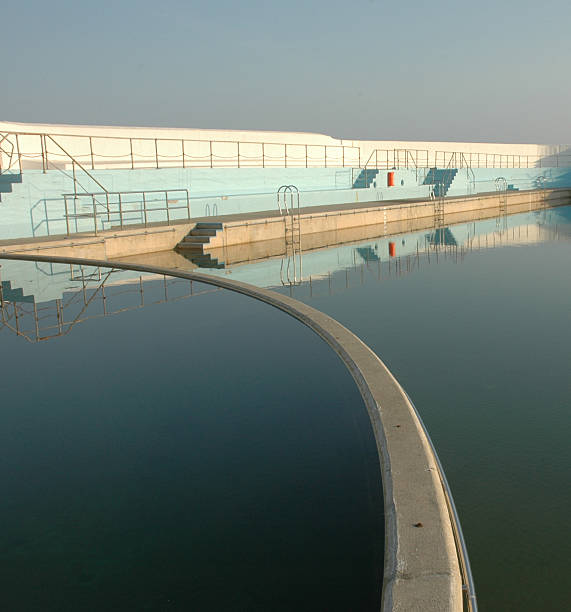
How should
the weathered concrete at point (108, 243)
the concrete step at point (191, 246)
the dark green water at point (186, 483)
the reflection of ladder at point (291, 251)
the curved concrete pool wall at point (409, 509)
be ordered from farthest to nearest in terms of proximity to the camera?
the concrete step at point (191, 246) < the weathered concrete at point (108, 243) < the reflection of ladder at point (291, 251) < the dark green water at point (186, 483) < the curved concrete pool wall at point (409, 509)

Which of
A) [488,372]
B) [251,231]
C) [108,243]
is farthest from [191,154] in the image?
[488,372]

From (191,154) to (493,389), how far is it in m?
18.0

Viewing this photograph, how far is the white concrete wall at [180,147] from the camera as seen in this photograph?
53.5ft

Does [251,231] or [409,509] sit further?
[251,231]

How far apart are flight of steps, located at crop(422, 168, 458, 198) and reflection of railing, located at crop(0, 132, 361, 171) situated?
3425 mm

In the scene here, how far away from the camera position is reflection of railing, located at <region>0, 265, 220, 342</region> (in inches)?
245

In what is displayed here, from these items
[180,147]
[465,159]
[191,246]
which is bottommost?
[191,246]

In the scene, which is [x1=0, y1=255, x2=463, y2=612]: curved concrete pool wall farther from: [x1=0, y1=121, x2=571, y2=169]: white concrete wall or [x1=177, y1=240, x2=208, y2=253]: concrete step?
[x1=177, y1=240, x2=208, y2=253]: concrete step

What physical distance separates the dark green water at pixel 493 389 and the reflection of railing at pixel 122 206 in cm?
517

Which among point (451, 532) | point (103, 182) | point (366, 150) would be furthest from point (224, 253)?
point (366, 150)

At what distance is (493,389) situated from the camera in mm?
4383

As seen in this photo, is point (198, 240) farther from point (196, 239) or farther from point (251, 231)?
point (251, 231)

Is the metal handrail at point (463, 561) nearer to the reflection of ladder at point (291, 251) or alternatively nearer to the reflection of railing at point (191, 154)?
the reflection of ladder at point (291, 251)

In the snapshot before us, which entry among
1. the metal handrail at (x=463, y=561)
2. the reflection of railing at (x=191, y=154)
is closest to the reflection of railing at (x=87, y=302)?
the metal handrail at (x=463, y=561)
